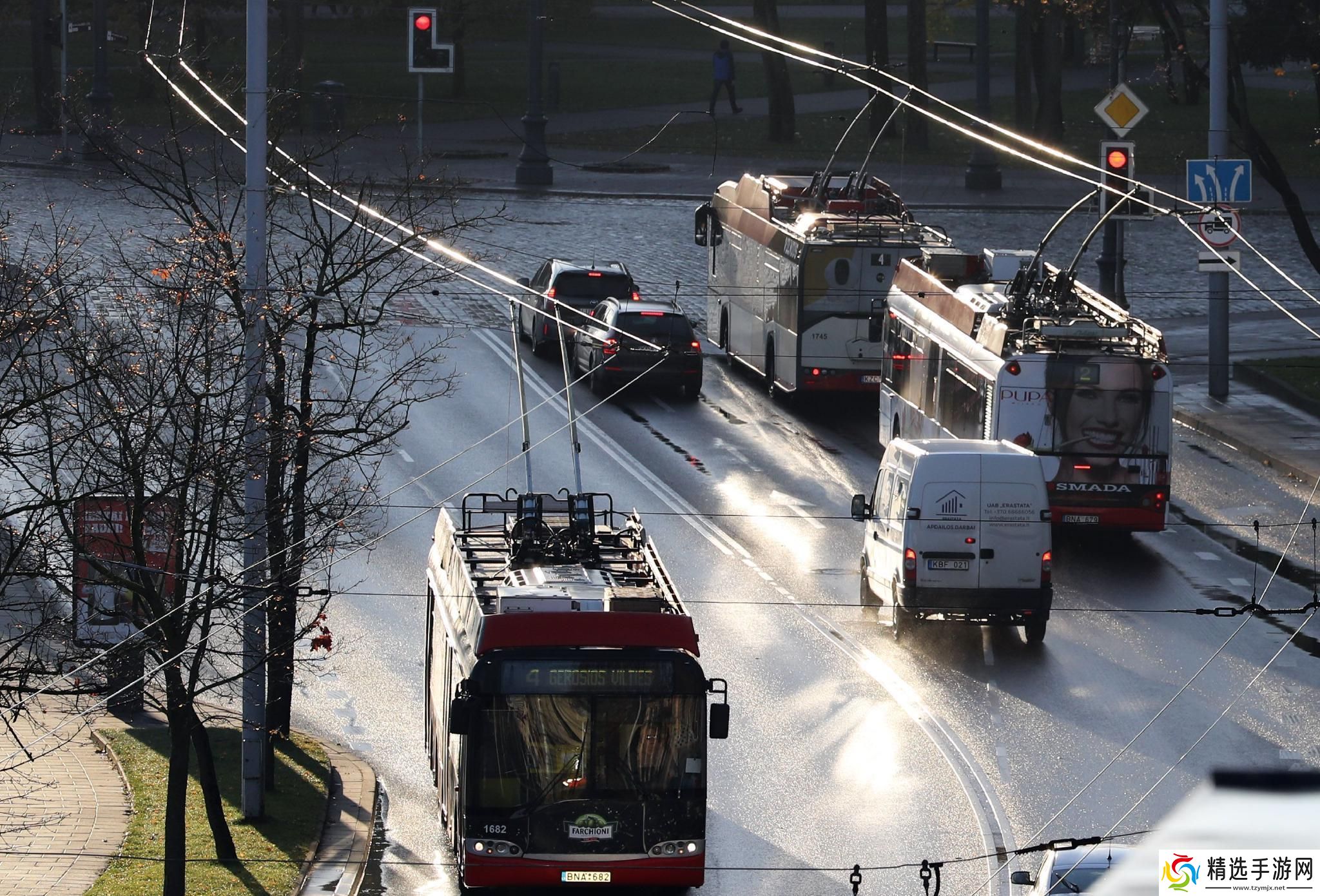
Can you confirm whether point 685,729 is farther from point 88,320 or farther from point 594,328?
point 594,328

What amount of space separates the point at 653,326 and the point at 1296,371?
11.4 metres

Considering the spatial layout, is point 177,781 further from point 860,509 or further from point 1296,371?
point 1296,371

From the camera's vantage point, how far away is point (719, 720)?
15.5 m

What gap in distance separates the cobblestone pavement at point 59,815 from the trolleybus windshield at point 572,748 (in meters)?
3.29

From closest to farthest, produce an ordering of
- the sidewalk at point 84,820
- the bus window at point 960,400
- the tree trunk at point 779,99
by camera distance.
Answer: the sidewalk at point 84,820, the bus window at point 960,400, the tree trunk at point 779,99

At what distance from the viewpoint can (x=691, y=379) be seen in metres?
34.9

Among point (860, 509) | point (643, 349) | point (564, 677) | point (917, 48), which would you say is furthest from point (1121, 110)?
point (917, 48)

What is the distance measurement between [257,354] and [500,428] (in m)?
12.2

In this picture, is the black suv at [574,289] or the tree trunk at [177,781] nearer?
the tree trunk at [177,781]

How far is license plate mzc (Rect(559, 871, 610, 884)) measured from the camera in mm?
15484

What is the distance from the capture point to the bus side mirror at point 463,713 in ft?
50.9

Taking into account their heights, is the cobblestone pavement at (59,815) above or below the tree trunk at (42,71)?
below

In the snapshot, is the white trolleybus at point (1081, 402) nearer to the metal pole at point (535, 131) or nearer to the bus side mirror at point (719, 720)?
the bus side mirror at point (719, 720)

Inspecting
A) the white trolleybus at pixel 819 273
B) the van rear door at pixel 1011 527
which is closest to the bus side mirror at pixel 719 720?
the van rear door at pixel 1011 527
